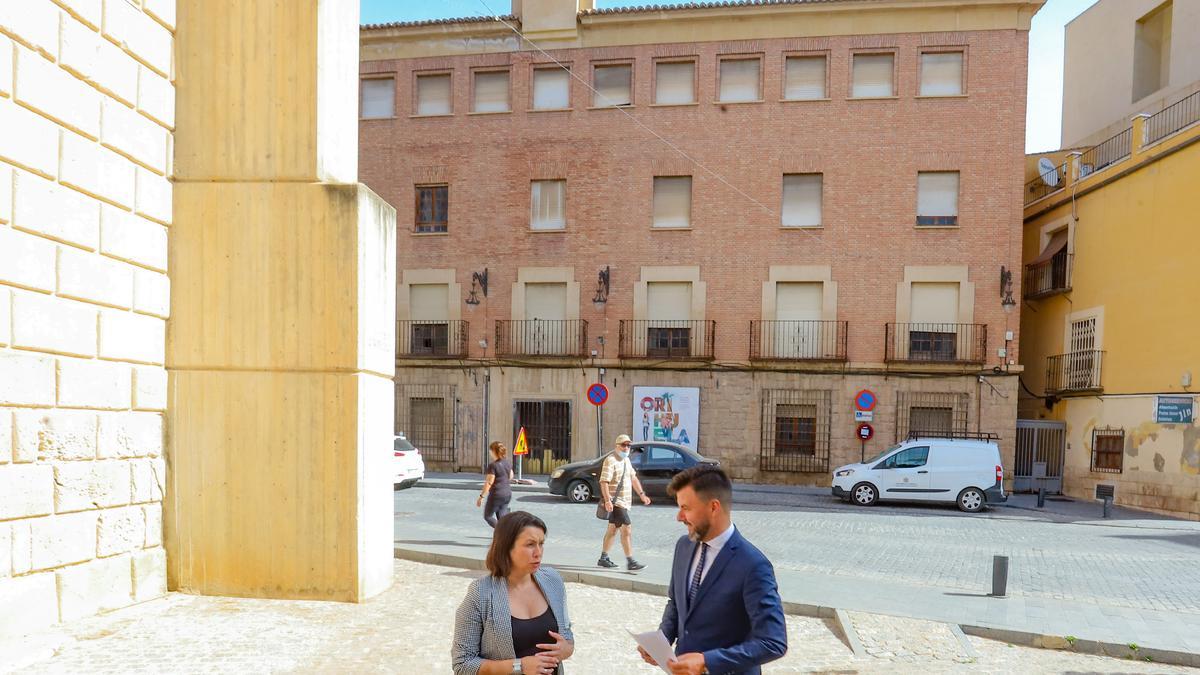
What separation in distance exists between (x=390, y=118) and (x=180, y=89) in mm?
18524

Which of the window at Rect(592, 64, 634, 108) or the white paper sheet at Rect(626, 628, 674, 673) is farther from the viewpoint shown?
the window at Rect(592, 64, 634, 108)

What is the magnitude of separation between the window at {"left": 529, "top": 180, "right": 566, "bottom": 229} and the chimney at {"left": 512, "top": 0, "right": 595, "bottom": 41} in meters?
4.45

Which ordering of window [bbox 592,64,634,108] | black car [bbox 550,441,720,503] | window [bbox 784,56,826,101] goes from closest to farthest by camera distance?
black car [bbox 550,441,720,503]
window [bbox 784,56,826,101]
window [bbox 592,64,634,108]

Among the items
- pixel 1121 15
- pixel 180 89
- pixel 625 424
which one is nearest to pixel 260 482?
pixel 180 89

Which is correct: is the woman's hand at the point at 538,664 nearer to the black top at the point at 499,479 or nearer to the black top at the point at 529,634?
the black top at the point at 529,634

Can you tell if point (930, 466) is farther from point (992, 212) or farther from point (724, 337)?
point (992, 212)

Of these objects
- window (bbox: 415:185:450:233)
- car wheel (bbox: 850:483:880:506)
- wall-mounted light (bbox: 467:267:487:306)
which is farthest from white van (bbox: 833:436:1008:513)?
window (bbox: 415:185:450:233)

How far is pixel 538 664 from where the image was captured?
3.31 m

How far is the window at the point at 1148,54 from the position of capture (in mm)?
25000

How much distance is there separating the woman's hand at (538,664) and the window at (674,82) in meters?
22.7

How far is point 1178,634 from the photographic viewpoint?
293 inches

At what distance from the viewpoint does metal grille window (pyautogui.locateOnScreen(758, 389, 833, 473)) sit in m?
23.2

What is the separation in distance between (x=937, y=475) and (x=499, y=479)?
11.6 metres

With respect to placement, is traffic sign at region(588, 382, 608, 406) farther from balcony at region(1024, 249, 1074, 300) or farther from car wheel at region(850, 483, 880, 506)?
balcony at region(1024, 249, 1074, 300)
